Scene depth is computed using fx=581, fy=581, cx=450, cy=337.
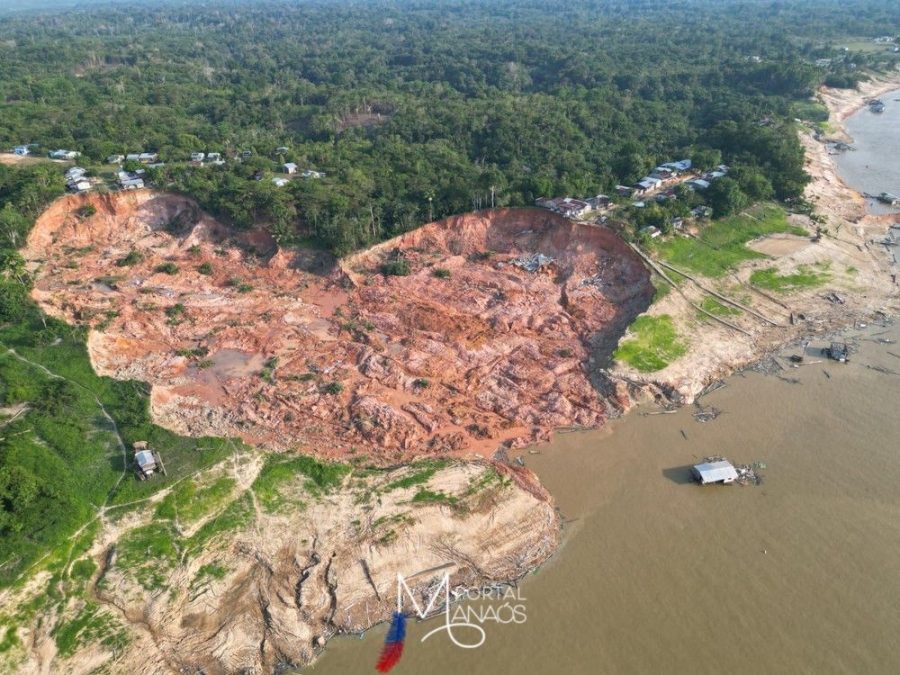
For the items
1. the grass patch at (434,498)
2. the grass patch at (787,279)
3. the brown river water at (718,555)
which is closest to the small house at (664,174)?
the grass patch at (787,279)

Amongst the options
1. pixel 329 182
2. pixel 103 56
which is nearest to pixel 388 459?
pixel 329 182

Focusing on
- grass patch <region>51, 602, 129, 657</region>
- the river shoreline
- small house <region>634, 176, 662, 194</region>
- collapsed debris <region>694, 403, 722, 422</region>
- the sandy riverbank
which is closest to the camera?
grass patch <region>51, 602, 129, 657</region>

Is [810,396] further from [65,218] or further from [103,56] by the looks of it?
[103,56]

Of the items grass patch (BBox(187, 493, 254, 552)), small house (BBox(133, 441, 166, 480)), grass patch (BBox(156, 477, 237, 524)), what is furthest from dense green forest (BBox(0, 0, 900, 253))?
grass patch (BBox(187, 493, 254, 552))

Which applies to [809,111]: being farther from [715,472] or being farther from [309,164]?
[715,472]

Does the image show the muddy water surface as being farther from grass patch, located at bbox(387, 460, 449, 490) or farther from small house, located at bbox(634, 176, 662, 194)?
grass patch, located at bbox(387, 460, 449, 490)

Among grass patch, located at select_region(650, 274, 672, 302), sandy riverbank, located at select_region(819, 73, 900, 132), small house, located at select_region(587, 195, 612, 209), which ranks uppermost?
small house, located at select_region(587, 195, 612, 209)

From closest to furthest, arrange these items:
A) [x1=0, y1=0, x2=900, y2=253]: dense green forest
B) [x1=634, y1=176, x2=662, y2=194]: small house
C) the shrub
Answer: the shrub
[x1=0, y1=0, x2=900, y2=253]: dense green forest
[x1=634, y1=176, x2=662, y2=194]: small house
